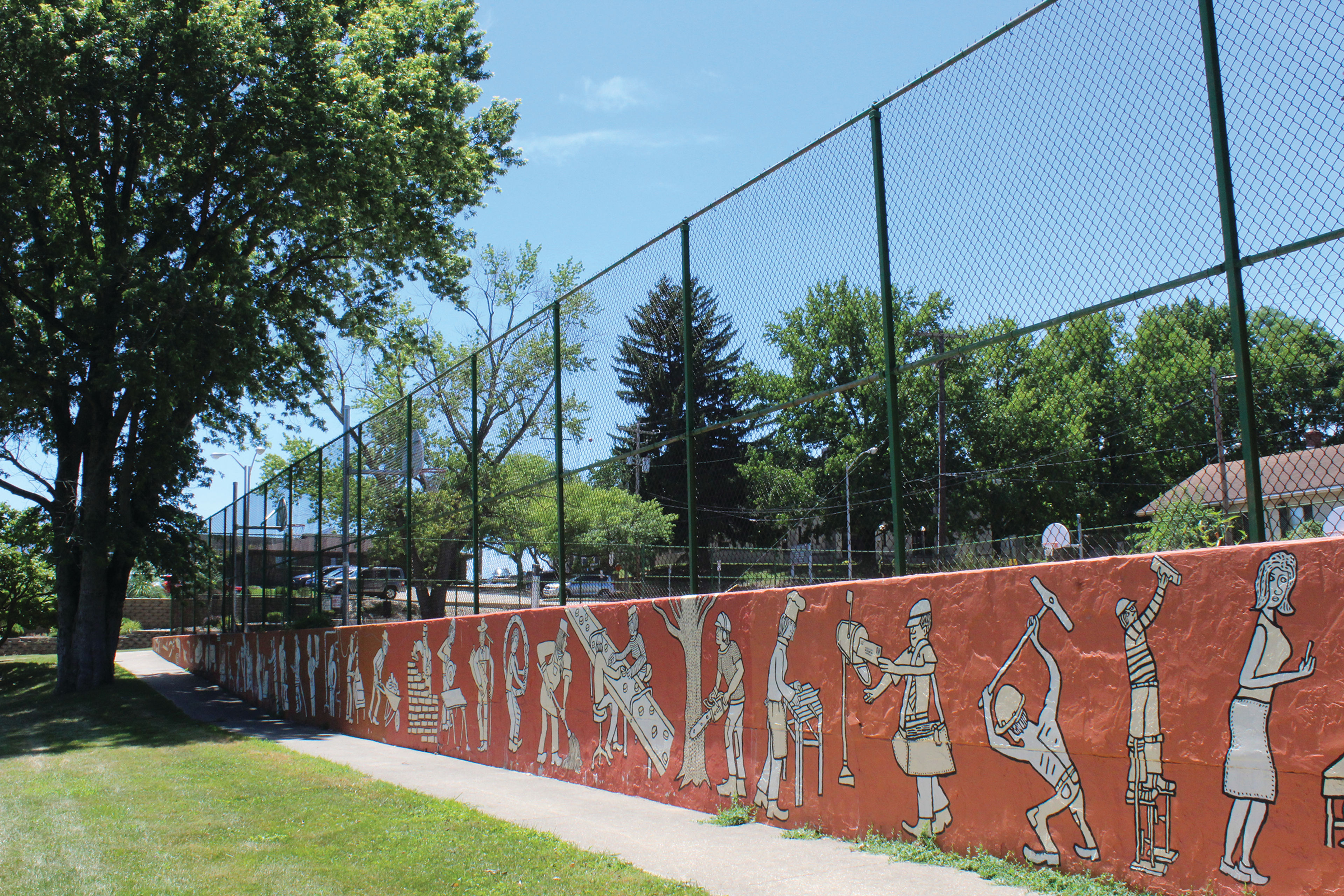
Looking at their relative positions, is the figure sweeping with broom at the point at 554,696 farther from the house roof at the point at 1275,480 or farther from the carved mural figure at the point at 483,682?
the house roof at the point at 1275,480

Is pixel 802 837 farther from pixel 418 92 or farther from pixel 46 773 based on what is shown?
pixel 418 92

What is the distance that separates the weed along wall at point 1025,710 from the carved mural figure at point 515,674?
3.99 ft

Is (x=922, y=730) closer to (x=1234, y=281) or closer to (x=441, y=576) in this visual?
(x=1234, y=281)

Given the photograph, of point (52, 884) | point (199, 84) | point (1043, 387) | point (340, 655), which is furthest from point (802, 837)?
point (199, 84)

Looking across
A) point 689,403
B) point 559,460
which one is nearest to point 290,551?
point 559,460

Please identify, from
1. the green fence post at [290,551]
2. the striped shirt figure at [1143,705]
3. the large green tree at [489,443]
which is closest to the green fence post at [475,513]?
the large green tree at [489,443]

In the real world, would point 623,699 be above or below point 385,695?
above

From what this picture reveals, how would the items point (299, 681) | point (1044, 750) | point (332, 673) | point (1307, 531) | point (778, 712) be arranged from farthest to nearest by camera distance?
point (299, 681) < point (332, 673) < point (778, 712) < point (1044, 750) < point (1307, 531)

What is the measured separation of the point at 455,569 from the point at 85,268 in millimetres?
13327

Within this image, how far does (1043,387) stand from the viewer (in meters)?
5.36

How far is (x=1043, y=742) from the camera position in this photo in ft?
16.7

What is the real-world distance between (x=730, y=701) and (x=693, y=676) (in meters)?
0.50

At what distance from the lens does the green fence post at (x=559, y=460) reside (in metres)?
10.2

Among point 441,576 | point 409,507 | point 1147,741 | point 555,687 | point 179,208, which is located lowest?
point 555,687
